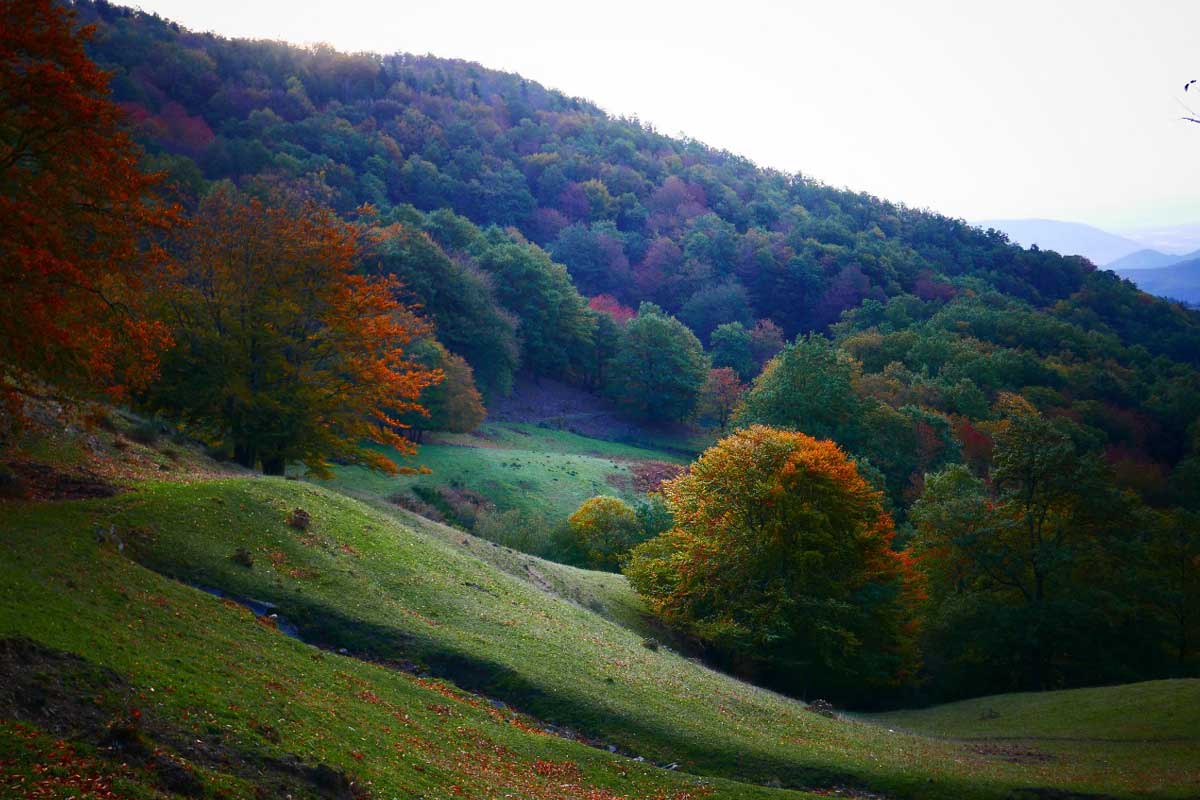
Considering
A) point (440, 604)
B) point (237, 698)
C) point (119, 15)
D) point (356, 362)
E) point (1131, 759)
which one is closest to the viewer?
point (237, 698)

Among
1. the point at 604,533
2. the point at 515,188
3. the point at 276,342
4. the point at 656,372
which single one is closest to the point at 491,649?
the point at 276,342

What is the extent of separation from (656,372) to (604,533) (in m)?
56.2

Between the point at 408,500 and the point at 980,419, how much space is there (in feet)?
218

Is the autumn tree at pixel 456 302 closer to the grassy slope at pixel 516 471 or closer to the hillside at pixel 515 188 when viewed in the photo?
the grassy slope at pixel 516 471

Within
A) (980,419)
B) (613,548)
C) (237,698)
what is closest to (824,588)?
(613,548)

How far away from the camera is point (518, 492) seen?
72188 millimetres

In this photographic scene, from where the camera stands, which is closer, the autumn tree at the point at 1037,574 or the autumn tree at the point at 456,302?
the autumn tree at the point at 1037,574

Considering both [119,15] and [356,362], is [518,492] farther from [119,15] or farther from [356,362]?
[119,15]

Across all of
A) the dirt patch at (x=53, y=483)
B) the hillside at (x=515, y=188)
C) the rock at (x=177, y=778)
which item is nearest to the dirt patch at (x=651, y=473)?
the dirt patch at (x=53, y=483)

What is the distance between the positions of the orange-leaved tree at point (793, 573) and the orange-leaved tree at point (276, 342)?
713 inches

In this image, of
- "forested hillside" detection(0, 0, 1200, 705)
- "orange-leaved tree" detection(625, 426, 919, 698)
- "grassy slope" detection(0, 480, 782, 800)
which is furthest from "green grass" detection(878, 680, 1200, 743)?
"grassy slope" detection(0, 480, 782, 800)

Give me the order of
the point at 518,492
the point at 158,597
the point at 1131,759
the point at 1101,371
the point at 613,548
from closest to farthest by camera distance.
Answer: the point at 158,597 → the point at 1131,759 → the point at 613,548 → the point at 518,492 → the point at 1101,371

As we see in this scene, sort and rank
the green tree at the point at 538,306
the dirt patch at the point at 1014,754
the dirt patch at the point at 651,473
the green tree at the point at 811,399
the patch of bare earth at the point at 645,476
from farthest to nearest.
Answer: the green tree at the point at 538,306 → the dirt patch at the point at 651,473 → the patch of bare earth at the point at 645,476 → the green tree at the point at 811,399 → the dirt patch at the point at 1014,754

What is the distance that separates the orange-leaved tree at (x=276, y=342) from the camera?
39.6m
